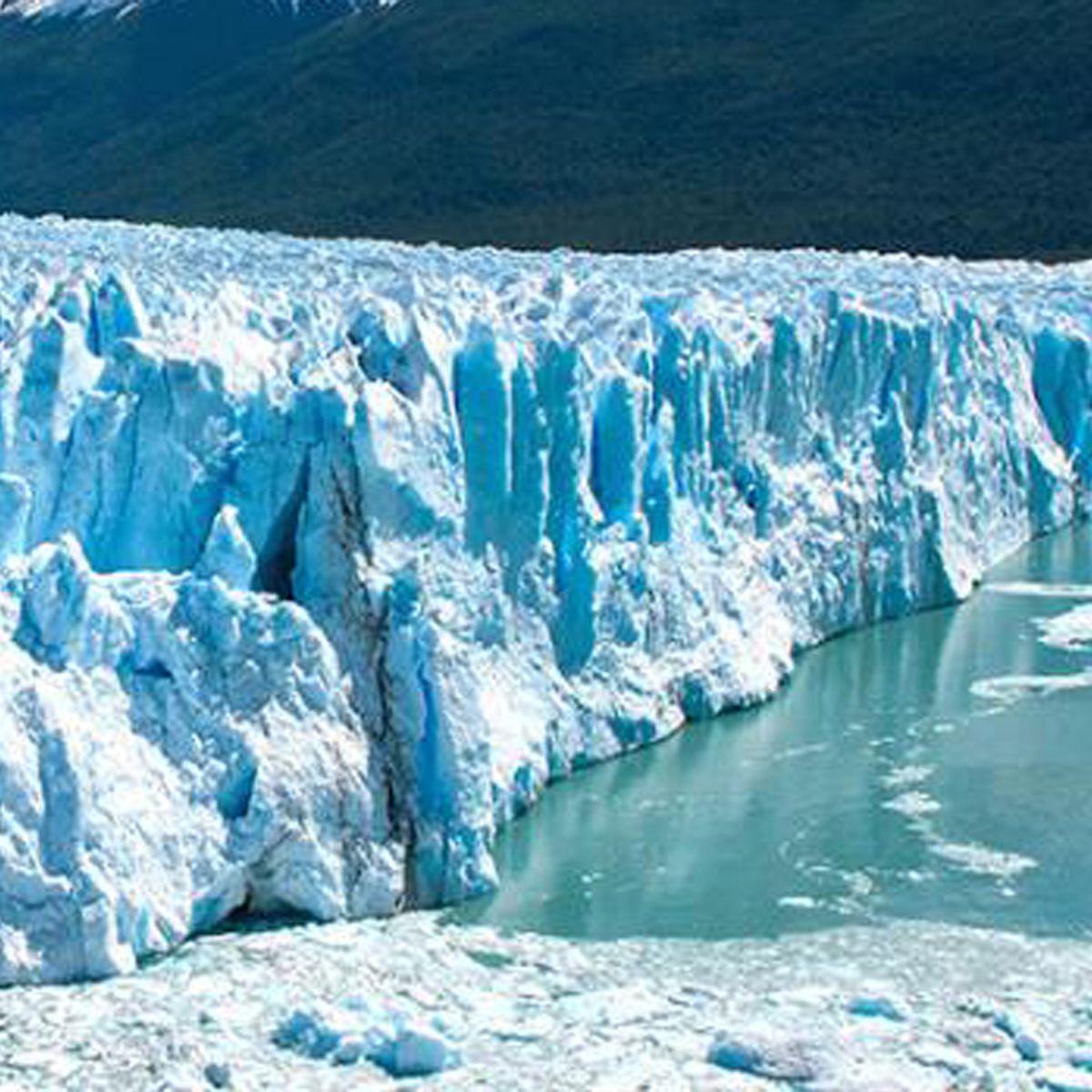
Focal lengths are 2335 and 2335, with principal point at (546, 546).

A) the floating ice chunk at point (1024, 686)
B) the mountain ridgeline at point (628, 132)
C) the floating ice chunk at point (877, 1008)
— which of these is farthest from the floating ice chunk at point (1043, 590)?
the mountain ridgeline at point (628, 132)

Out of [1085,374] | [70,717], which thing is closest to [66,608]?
[70,717]

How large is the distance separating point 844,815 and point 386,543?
73.1 inches

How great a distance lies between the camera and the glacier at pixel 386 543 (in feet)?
21.0

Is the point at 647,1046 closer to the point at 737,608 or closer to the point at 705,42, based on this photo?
the point at 737,608

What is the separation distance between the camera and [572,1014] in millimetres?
5984

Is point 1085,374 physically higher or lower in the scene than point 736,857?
higher

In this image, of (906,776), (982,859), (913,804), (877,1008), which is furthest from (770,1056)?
(906,776)

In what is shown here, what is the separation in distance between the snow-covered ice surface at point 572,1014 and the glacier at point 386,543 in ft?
0.94

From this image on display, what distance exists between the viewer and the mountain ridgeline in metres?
33.3

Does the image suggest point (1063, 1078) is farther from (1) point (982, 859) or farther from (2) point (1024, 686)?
(2) point (1024, 686)

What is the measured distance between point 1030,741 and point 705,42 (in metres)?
A: 31.6

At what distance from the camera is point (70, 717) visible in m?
6.26

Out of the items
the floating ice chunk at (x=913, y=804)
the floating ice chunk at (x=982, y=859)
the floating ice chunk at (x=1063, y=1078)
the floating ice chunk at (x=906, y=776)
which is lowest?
the floating ice chunk at (x=1063, y=1078)

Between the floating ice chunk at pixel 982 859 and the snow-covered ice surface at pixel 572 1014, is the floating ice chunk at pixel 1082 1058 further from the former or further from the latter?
the floating ice chunk at pixel 982 859
